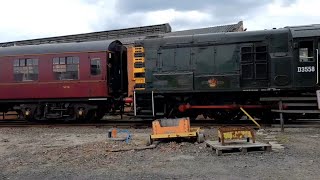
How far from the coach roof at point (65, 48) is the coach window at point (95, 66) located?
17.8 inches

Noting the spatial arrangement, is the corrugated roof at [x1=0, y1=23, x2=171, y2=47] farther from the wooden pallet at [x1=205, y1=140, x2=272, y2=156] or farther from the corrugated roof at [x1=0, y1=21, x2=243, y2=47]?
the wooden pallet at [x1=205, y1=140, x2=272, y2=156]

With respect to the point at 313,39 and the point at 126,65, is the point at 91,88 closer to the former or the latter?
the point at 126,65

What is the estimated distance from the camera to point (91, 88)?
16531 millimetres

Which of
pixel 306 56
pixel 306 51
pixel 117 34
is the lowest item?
pixel 306 56

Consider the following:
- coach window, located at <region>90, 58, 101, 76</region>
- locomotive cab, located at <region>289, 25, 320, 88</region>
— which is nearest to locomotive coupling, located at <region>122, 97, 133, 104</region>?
coach window, located at <region>90, 58, 101, 76</region>

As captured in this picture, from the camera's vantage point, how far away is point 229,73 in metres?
14.8

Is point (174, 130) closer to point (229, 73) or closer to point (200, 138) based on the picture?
point (200, 138)

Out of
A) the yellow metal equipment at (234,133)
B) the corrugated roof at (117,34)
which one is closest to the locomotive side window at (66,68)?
the yellow metal equipment at (234,133)

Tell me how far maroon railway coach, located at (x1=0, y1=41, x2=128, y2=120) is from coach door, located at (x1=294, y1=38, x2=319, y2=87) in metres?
A: 7.11

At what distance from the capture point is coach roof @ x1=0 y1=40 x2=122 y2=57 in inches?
655

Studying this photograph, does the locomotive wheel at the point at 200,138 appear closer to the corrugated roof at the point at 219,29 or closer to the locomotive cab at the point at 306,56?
the locomotive cab at the point at 306,56

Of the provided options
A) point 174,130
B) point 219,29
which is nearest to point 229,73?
point 174,130

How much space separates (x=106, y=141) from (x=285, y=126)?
6.03 m

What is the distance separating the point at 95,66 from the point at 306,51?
26.8 ft
